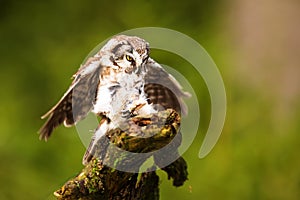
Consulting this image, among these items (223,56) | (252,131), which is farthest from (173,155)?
(223,56)

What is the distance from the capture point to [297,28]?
316cm

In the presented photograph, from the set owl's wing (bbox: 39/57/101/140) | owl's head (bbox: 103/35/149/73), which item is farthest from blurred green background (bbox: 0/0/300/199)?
owl's head (bbox: 103/35/149/73)

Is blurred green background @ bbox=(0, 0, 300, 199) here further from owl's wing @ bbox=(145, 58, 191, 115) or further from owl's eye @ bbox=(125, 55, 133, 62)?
owl's eye @ bbox=(125, 55, 133, 62)

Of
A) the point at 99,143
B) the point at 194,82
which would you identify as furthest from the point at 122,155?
the point at 194,82

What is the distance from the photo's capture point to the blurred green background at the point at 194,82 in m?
2.07

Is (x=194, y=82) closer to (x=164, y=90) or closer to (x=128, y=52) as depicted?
(x=164, y=90)

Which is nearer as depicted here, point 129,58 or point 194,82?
point 129,58

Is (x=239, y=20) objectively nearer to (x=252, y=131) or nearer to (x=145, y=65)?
(x=252, y=131)

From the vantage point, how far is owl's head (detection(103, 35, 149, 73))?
83cm

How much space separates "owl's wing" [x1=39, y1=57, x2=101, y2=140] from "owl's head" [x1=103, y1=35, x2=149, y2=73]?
0.04 m

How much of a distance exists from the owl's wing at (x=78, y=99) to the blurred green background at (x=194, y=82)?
2.89 feet

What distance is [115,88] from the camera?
0.87 m

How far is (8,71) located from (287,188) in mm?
1215

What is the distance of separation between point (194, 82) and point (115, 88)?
Answer: 1614 millimetres
